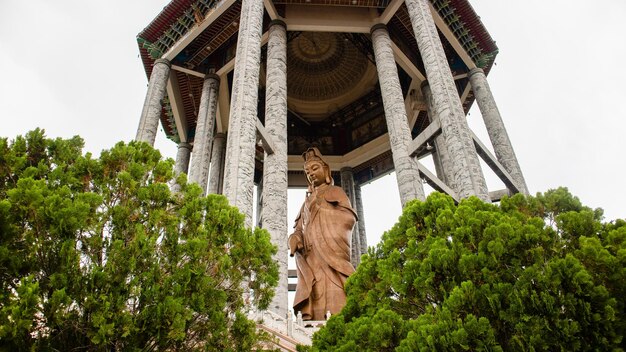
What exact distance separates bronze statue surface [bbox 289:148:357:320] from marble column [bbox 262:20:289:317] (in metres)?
0.56

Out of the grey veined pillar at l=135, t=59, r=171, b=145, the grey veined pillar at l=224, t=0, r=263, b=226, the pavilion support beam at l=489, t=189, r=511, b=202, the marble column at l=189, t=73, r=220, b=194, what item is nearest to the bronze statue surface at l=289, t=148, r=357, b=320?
A: the grey veined pillar at l=224, t=0, r=263, b=226

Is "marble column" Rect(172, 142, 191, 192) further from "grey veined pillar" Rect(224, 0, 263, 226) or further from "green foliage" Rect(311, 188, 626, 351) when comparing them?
"green foliage" Rect(311, 188, 626, 351)

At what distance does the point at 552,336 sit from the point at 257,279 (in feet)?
8.77

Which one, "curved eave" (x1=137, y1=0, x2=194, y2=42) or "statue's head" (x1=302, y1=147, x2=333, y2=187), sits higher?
"curved eave" (x1=137, y1=0, x2=194, y2=42)

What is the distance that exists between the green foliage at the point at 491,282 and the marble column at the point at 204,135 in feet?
31.0

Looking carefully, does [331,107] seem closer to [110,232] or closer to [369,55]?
[369,55]

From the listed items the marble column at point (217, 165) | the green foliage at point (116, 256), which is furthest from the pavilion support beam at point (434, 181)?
the marble column at point (217, 165)

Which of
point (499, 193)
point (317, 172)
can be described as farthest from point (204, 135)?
point (499, 193)

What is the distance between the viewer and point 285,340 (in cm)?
684

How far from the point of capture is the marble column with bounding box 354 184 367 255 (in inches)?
727

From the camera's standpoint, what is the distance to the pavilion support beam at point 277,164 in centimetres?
883

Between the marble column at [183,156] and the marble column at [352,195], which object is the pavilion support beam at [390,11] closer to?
the marble column at [352,195]

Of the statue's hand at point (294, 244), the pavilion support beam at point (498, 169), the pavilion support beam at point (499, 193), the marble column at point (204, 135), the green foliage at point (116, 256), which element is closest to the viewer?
the green foliage at point (116, 256)

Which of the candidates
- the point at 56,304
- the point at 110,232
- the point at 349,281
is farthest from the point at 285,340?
the point at 56,304
